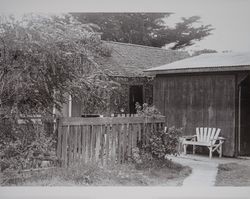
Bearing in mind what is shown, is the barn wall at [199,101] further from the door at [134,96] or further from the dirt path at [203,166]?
the door at [134,96]

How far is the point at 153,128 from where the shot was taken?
32.9 ft

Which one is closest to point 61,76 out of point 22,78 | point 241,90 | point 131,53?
point 22,78

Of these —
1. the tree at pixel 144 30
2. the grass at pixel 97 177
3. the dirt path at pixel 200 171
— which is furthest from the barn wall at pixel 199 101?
the tree at pixel 144 30

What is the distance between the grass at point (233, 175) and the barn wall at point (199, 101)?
4.91ft

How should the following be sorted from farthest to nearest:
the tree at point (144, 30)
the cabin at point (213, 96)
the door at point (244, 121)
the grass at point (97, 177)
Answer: the tree at point (144, 30) < the door at point (244, 121) < the cabin at point (213, 96) < the grass at point (97, 177)

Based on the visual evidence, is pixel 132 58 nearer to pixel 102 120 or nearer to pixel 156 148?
pixel 156 148

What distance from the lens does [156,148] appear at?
9695 millimetres

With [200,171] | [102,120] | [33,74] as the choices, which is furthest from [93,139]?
[200,171]

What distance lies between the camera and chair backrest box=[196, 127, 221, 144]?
1186 centimetres

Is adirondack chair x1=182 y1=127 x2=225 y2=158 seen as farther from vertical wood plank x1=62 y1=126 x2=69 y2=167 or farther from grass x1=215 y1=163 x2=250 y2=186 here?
vertical wood plank x1=62 y1=126 x2=69 y2=167

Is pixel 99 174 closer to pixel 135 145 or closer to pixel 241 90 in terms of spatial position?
pixel 135 145

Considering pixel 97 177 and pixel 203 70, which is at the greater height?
pixel 203 70

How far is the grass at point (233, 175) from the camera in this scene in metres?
8.67

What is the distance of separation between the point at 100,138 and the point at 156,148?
1.27m
